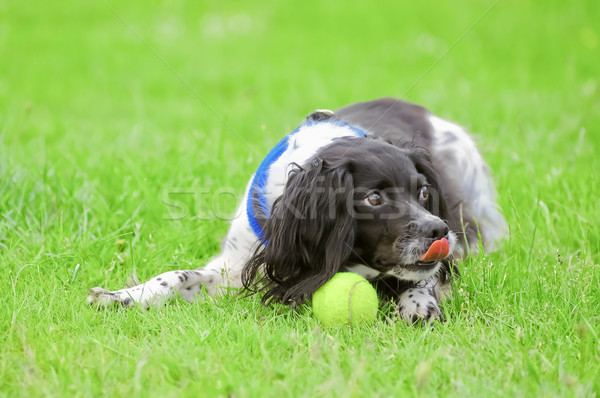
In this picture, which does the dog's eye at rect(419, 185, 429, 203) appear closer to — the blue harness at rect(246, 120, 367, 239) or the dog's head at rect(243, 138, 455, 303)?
the dog's head at rect(243, 138, 455, 303)

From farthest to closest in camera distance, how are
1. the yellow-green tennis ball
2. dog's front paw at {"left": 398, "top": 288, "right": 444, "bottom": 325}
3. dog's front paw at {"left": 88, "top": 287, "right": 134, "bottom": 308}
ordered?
dog's front paw at {"left": 88, "top": 287, "right": 134, "bottom": 308} < dog's front paw at {"left": 398, "top": 288, "right": 444, "bottom": 325} < the yellow-green tennis ball

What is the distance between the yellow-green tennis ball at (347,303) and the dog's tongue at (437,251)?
26cm

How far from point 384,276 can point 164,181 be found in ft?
→ 6.32

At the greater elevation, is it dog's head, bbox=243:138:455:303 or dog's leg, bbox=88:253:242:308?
dog's head, bbox=243:138:455:303

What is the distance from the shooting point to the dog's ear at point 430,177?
10.5ft

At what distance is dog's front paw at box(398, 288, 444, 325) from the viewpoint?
2777 millimetres

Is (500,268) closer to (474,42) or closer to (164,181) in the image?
(164,181)

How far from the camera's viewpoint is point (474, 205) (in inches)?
163

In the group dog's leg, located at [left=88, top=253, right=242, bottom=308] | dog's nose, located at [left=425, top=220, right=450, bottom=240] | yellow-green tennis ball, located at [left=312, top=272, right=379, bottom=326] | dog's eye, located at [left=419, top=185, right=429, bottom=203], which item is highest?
dog's eye, located at [left=419, top=185, right=429, bottom=203]

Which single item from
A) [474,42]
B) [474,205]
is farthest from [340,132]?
[474,42]

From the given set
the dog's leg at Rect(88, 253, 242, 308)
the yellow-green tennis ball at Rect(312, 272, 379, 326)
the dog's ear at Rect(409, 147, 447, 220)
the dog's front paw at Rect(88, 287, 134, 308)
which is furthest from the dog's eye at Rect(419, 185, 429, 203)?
the dog's front paw at Rect(88, 287, 134, 308)

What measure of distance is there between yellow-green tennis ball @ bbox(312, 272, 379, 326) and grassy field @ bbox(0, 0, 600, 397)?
0.08 metres

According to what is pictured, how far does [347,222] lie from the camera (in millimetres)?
2857

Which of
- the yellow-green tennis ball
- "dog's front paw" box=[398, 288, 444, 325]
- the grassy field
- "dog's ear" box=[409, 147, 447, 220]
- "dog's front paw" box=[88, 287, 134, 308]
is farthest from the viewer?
"dog's ear" box=[409, 147, 447, 220]
